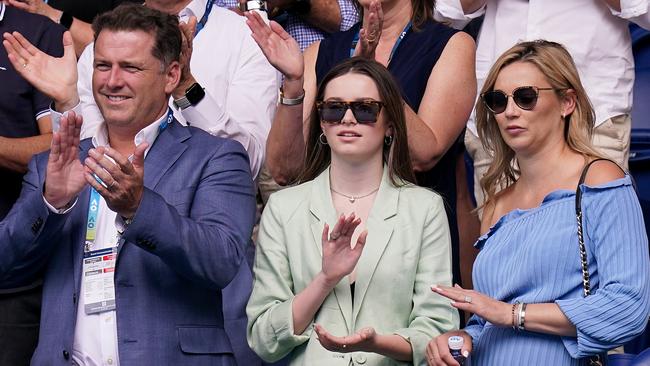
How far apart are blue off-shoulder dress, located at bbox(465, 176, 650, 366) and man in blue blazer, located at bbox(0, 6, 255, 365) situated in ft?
3.29

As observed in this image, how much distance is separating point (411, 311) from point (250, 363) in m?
0.77

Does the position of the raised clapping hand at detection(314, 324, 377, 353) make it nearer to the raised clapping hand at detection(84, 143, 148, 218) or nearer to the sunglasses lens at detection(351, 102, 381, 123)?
the raised clapping hand at detection(84, 143, 148, 218)

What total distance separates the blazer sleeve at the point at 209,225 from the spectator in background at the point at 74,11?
74.0 inches

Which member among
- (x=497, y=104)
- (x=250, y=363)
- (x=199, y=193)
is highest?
(x=497, y=104)

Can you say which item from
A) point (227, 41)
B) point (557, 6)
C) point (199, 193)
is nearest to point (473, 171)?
point (557, 6)

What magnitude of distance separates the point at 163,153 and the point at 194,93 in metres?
0.49

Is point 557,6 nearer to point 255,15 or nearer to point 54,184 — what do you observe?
point 255,15

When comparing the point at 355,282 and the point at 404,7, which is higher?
the point at 404,7

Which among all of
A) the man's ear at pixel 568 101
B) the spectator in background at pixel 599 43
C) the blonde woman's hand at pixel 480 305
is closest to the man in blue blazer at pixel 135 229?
the blonde woman's hand at pixel 480 305

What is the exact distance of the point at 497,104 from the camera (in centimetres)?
511

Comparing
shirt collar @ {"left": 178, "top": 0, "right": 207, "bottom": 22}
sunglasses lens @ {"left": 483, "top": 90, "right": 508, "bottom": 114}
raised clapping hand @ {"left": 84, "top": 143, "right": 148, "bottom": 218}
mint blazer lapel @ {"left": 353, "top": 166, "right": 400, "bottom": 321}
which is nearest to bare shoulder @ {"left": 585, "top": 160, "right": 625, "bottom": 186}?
sunglasses lens @ {"left": 483, "top": 90, "right": 508, "bottom": 114}

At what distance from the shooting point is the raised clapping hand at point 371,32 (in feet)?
18.1

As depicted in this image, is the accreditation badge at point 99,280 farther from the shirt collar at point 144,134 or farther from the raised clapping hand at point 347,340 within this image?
the raised clapping hand at point 347,340

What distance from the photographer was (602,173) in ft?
15.7
